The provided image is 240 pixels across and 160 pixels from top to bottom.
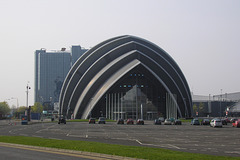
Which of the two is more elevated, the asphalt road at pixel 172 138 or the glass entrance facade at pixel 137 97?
the glass entrance facade at pixel 137 97

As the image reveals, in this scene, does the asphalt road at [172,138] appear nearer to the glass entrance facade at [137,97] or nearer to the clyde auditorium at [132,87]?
the clyde auditorium at [132,87]

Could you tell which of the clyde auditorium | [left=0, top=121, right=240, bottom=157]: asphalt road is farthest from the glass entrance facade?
[left=0, top=121, right=240, bottom=157]: asphalt road

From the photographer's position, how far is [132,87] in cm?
11369

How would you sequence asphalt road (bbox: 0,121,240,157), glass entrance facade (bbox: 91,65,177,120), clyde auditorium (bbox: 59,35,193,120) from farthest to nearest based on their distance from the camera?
1. glass entrance facade (bbox: 91,65,177,120)
2. clyde auditorium (bbox: 59,35,193,120)
3. asphalt road (bbox: 0,121,240,157)

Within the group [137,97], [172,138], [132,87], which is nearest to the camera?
[172,138]

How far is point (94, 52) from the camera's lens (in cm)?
12625

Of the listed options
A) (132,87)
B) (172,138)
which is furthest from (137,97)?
(172,138)

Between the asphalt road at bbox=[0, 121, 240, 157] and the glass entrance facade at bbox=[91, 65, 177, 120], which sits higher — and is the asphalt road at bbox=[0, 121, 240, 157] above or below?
below

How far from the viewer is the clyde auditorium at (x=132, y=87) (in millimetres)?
111938

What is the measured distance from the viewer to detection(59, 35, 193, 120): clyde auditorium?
11194 cm

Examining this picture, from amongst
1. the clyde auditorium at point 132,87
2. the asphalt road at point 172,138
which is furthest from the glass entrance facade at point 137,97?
the asphalt road at point 172,138

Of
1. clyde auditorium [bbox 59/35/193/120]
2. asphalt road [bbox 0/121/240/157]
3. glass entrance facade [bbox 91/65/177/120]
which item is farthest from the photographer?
glass entrance facade [bbox 91/65/177/120]

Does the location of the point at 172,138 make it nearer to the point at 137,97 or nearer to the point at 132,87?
the point at 137,97

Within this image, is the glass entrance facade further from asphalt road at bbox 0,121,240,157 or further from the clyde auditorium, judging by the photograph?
asphalt road at bbox 0,121,240,157
